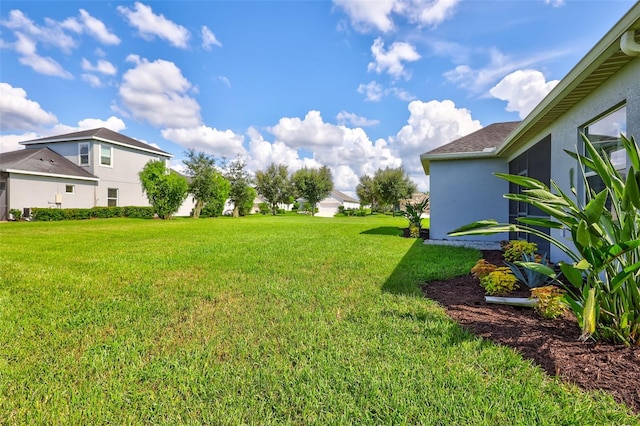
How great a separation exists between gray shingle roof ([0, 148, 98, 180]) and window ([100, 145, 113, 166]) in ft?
4.57

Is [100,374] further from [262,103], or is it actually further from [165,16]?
[262,103]

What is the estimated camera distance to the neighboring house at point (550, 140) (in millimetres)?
3494

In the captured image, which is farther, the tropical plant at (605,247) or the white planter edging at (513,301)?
the white planter edging at (513,301)

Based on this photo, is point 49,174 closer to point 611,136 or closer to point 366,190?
point 611,136

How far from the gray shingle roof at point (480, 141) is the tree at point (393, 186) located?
26.5m

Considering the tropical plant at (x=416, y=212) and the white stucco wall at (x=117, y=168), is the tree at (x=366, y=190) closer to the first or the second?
the white stucco wall at (x=117, y=168)

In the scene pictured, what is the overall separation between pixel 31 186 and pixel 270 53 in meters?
17.3

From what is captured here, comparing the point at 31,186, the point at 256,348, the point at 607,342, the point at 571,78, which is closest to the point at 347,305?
the point at 256,348

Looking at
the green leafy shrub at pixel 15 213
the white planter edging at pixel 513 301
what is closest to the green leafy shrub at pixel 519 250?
the white planter edging at pixel 513 301

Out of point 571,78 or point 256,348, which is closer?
point 256,348

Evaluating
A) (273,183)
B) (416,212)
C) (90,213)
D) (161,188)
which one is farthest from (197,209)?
(416,212)

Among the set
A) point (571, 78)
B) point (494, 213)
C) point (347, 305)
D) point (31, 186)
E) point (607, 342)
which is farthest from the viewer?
point (31, 186)

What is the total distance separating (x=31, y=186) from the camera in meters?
17.9

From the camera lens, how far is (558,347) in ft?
8.38
